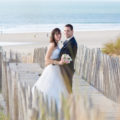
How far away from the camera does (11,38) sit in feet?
131

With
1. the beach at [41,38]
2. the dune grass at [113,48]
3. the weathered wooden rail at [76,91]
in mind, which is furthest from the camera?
the beach at [41,38]

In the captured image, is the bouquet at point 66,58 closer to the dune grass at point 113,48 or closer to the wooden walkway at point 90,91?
the wooden walkway at point 90,91

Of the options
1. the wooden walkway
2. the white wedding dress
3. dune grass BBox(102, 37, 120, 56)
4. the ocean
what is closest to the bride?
the white wedding dress

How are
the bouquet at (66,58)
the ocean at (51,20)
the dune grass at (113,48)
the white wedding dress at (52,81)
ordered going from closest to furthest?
1. the bouquet at (66,58)
2. the white wedding dress at (52,81)
3. the dune grass at (113,48)
4. the ocean at (51,20)

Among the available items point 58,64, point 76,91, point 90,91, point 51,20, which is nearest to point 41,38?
point 51,20

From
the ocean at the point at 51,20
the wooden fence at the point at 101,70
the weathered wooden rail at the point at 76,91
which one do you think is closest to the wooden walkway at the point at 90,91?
the weathered wooden rail at the point at 76,91

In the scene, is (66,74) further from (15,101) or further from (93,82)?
(93,82)

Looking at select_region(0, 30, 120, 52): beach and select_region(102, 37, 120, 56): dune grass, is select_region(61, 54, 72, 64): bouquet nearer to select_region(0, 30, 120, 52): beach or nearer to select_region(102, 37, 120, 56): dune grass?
select_region(102, 37, 120, 56): dune grass

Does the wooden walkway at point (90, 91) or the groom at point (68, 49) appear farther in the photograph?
the groom at point (68, 49)

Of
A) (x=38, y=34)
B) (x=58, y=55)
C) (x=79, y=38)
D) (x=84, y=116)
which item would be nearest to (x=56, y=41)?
(x=58, y=55)

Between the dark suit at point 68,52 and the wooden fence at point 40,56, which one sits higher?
the dark suit at point 68,52

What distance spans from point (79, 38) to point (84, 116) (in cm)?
3687

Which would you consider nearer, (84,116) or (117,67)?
(84,116)

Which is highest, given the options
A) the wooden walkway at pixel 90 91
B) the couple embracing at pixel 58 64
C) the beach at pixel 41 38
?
the couple embracing at pixel 58 64
